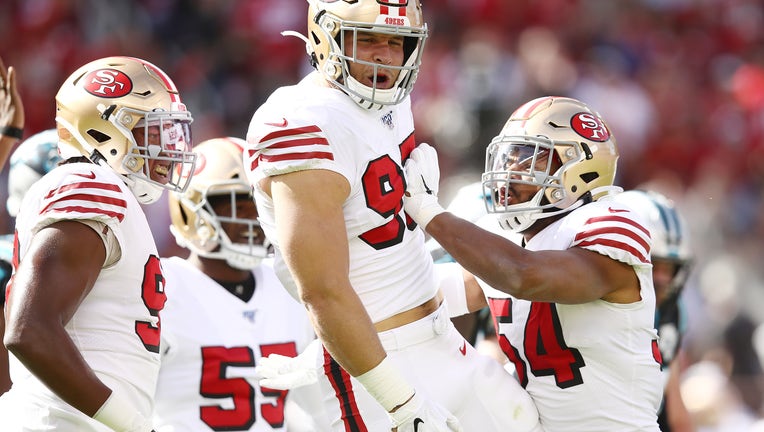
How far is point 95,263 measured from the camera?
318 centimetres

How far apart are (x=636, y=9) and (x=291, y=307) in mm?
7916

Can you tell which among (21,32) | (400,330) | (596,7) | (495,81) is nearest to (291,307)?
(400,330)

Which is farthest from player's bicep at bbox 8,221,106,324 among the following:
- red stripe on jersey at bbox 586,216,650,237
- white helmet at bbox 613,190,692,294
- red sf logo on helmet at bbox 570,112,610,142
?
white helmet at bbox 613,190,692,294

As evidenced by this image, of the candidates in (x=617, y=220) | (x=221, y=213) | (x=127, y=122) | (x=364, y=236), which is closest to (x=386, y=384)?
(x=364, y=236)

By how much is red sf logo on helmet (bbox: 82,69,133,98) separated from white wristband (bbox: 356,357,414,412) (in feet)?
4.42

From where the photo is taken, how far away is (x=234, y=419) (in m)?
4.31

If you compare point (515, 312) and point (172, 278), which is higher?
point (515, 312)

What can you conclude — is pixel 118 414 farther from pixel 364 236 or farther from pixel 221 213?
pixel 221 213

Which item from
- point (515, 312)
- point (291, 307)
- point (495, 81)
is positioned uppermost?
point (515, 312)

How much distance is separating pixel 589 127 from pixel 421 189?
782mm

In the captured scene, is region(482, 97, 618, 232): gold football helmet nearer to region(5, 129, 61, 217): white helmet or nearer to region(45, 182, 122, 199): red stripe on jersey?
region(45, 182, 122, 199): red stripe on jersey

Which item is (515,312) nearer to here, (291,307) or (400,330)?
(400,330)

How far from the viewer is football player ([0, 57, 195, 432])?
3.08 metres

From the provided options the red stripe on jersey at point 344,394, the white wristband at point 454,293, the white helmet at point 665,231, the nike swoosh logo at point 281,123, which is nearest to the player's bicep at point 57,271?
the nike swoosh logo at point 281,123
